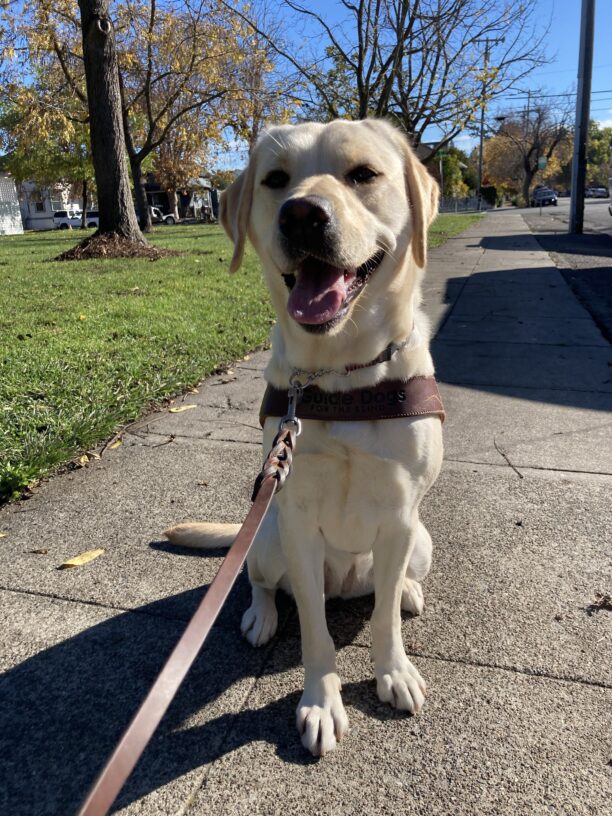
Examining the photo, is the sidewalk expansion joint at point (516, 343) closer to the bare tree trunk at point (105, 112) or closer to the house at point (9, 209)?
the bare tree trunk at point (105, 112)

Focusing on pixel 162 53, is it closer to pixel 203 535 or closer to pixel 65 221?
pixel 203 535

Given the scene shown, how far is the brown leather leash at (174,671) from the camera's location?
0.97 m

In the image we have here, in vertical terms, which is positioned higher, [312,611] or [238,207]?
[238,207]

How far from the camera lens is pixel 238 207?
2.38m

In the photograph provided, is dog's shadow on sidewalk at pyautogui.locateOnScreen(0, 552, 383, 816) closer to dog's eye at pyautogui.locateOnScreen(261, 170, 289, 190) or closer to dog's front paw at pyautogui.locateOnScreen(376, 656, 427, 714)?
dog's front paw at pyautogui.locateOnScreen(376, 656, 427, 714)

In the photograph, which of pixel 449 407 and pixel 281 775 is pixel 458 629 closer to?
pixel 281 775

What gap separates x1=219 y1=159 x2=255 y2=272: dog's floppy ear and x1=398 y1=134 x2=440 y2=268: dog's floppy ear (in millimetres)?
596

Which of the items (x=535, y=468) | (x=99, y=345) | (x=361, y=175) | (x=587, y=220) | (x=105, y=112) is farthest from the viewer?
(x=587, y=220)

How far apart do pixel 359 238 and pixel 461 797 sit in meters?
1.61

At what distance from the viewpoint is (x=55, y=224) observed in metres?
59.8

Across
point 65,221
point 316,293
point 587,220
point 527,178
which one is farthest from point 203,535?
point 527,178

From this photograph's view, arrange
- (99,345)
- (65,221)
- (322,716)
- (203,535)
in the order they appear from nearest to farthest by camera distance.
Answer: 1. (322,716)
2. (203,535)
3. (99,345)
4. (65,221)

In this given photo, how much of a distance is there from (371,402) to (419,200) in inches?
32.6

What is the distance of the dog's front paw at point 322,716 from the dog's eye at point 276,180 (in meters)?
1.72
